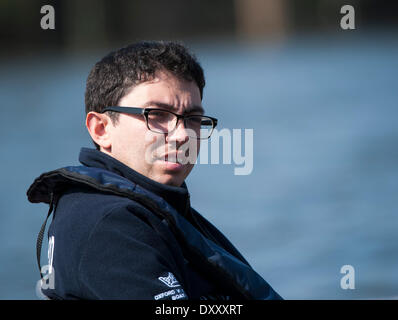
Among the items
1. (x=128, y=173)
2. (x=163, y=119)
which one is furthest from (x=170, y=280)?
(x=163, y=119)

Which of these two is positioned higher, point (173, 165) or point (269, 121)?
point (173, 165)

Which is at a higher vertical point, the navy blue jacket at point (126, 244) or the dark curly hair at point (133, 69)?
the dark curly hair at point (133, 69)

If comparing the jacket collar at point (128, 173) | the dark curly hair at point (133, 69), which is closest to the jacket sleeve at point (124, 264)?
the jacket collar at point (128, 173)

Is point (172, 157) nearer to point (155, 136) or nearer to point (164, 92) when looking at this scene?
point (155, 136)

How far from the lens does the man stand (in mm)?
1750

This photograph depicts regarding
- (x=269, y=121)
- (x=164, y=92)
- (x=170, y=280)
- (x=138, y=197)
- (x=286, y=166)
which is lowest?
(x=286, y=166)

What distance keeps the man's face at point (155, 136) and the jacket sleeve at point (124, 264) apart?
0.28 meters

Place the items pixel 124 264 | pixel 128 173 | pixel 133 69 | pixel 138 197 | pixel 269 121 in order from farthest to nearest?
1. pixel 269 121
2. pixel 133 69
3. pixel 128 173
4. pixel 138 197
5. pixel 124 264

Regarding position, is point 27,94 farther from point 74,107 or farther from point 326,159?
point 326,159

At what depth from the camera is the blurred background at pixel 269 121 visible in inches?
240

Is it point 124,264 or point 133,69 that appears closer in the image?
point 124,264

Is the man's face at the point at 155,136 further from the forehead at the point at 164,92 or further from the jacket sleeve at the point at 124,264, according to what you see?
the jacket sleeve at the point at 124,264

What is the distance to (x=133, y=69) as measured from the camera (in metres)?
2.13

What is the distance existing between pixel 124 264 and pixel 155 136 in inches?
17.3
